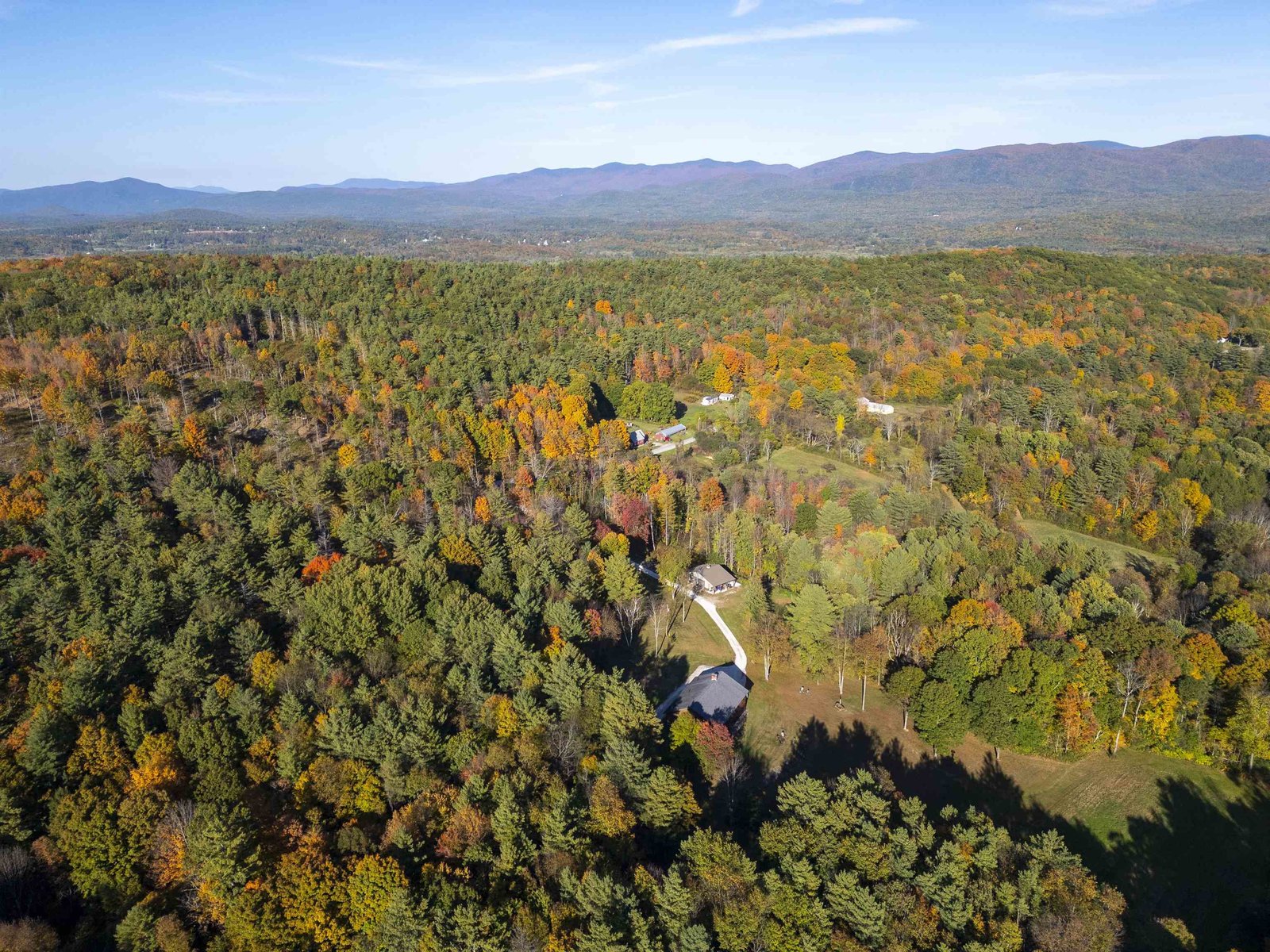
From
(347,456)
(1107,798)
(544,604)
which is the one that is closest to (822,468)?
(544,604)

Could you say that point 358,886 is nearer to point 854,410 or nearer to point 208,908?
point 208,908

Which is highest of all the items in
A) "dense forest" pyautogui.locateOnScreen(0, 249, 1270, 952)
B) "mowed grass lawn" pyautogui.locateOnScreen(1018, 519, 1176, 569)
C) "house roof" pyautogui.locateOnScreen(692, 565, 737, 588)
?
"dense forest" pyautogui.locateOnScreen(0, 249, 1270, 952)

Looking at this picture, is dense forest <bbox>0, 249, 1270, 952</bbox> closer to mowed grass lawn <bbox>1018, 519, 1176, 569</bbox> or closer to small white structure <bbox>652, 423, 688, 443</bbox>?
mowed grass lawn <bbox>1018, 519, 1176, 569</bbox>

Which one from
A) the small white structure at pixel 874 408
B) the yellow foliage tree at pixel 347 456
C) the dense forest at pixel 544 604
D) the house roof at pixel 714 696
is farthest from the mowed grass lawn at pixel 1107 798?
the small white structure at pixel 874 408

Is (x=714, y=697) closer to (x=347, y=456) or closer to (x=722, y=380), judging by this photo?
(x=347, y=456)

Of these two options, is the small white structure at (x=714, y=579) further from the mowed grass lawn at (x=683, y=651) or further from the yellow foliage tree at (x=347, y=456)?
the yellow foliage tree at (x=347, y=456)

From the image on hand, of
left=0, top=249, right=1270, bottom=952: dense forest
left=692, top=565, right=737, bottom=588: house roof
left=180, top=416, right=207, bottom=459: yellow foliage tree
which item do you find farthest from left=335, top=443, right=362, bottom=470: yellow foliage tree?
left=692, top=565, right=737, bottom=588: house roof

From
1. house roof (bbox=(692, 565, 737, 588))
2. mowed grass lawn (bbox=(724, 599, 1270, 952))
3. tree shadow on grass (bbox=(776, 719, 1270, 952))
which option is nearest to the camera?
tree shadow on grass (bbox=(776, 719, 1270, 952))
